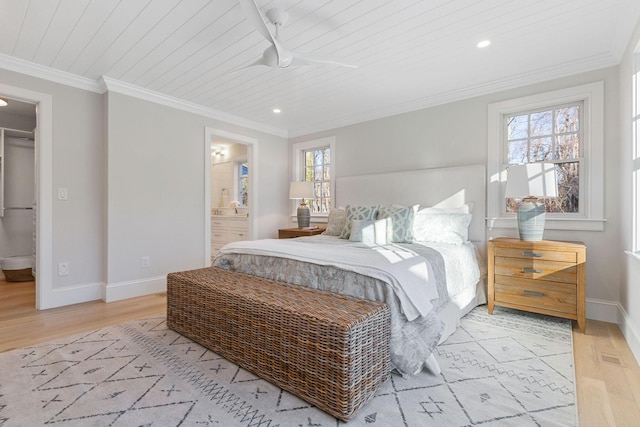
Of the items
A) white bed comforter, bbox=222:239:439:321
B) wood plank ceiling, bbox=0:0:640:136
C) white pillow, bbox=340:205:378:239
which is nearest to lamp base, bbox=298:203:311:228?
white pillow, bbox=340:205:378:239

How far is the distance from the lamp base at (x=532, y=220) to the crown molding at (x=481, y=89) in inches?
51.5

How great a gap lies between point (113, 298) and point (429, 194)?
12.4 ft

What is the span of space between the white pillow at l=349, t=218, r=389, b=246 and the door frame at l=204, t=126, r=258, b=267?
2.27 m

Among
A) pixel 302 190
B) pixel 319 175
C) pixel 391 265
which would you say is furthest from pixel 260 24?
pixel 319 175

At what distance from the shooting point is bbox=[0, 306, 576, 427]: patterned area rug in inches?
58.6

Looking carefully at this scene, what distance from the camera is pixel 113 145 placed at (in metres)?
3.40

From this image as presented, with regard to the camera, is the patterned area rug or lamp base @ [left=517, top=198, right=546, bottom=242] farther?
lamp base @ [left=517, top=198, right=546, bottom=242]

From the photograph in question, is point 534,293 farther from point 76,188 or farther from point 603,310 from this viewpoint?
point 76,188

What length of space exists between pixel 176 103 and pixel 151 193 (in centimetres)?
118

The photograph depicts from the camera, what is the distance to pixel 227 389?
1.73 meters

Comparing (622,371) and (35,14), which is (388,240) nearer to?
(622,371)

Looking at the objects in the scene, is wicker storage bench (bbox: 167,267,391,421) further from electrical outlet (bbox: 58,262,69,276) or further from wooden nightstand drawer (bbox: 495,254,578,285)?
electrical outlet (bbox: 58,262,69,276)

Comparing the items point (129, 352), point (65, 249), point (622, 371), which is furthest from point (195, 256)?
point (622, 371)

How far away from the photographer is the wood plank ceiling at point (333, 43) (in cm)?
212
